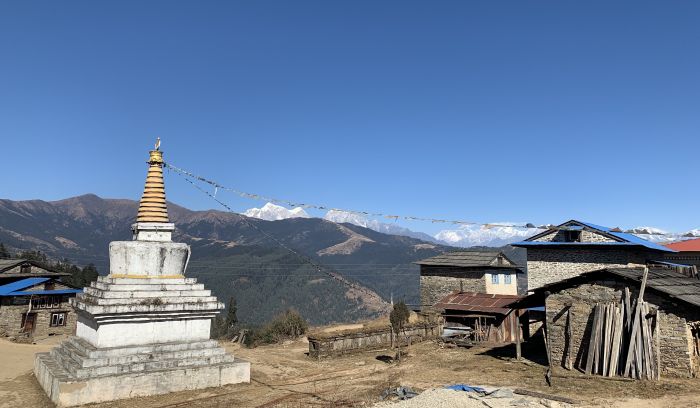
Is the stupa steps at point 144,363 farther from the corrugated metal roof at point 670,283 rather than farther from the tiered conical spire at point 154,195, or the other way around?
the corrugated metal roof at point 670,283

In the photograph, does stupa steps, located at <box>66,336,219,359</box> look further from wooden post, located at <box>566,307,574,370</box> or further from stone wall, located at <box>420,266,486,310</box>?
stone wall, located at <box>420,266,486,310</box>

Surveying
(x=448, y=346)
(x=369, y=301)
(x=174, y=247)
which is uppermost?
(x=174, y=247)

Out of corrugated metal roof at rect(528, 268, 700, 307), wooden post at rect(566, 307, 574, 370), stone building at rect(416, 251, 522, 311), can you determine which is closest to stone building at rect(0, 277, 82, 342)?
stone building at rect(416, 251, 522, 311)

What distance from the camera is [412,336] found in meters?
29.0

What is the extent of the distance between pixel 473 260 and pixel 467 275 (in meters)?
1.75

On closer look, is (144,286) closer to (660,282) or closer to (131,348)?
(131,348)

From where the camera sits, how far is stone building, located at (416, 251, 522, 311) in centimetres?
3906

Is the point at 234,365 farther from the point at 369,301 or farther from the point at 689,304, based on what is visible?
the point at 369,301

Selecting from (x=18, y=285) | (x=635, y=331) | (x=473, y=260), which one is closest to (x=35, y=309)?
(x=18, y=285)

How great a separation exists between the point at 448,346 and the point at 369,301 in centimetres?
11872

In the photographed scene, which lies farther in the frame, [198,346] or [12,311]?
[12,311]

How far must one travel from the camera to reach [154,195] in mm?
18922

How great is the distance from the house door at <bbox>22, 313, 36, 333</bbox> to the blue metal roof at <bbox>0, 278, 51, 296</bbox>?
7.34 feet

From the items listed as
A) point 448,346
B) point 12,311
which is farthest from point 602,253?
point 12,311
